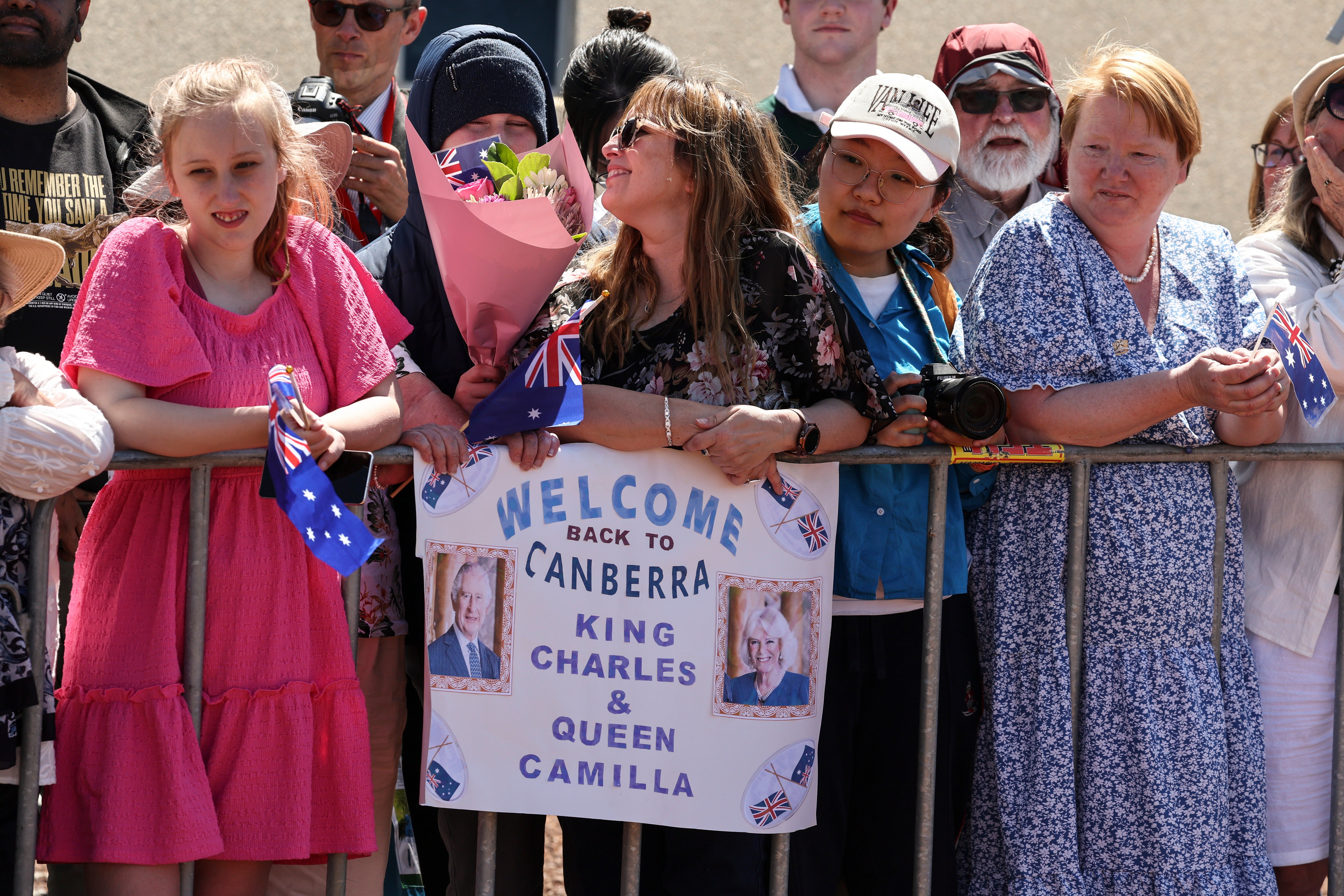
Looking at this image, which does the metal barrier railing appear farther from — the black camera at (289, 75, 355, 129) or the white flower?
the black camera at (289, 75, 355, 129)

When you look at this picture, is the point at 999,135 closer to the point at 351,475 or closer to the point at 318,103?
the point at 318,103

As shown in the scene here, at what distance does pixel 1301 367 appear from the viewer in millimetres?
2934

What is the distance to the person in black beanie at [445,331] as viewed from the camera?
2904 millimetres

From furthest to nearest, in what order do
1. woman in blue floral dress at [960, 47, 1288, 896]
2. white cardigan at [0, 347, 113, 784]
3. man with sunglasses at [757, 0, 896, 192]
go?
man with sunglasses at [757, 0, 896, 192]
woman in blue floral dress at [960, 47, 1288, 896]
white cardigan at [0, 347, 113, 784]

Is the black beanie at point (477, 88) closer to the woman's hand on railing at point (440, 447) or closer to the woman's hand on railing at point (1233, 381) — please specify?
the woman's hand on railing at point (440, 447)

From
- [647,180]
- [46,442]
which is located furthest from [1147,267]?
[46,442]

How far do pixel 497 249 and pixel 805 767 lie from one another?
1.27m

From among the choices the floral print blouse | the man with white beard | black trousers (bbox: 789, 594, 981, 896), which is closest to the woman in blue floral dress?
black trousers (bbox: 789, 594, 981, 896)

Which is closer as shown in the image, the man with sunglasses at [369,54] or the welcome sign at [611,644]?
the welcome sign at [611,644]

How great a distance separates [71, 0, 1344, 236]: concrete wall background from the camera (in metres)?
6.67

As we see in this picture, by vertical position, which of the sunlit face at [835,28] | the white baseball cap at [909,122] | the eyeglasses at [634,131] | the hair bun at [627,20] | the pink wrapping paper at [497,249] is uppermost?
the sunlit face at [835,28]

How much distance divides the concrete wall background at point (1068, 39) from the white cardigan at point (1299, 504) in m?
3.97

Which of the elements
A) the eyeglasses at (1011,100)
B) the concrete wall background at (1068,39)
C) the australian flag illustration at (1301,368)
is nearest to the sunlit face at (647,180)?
the australian flag illustration at (1301,368)

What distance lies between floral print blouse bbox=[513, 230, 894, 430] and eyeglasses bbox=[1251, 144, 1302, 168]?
219 centimetres
